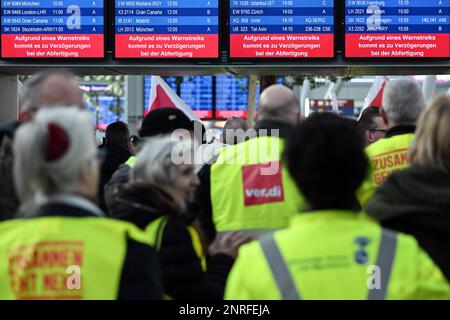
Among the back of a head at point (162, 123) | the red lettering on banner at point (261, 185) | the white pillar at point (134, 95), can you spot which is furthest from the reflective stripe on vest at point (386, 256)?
the white pillar at point (134, 95)

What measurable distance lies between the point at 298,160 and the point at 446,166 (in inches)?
45.1

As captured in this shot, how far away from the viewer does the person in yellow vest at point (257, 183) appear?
390 centimetres

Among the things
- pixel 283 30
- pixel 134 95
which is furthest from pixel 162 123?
pixel 134 95

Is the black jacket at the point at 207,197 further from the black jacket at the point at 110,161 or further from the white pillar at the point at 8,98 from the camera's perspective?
the white pillar at the point at 8,98

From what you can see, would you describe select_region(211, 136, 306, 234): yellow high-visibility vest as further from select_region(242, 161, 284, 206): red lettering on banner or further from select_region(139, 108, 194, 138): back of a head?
select_region(139, 108, 194, 138): back of a head

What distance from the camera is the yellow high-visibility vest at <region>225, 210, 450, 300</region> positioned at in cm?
229

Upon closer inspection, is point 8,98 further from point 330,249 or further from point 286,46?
point 330,249

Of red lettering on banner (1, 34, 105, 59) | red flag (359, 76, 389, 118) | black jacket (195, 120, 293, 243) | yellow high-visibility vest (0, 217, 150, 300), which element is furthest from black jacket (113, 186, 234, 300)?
red flag (359, 76, 389, 118)

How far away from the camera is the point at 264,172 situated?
3936 millimetres

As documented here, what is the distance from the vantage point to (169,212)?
3.15 meters

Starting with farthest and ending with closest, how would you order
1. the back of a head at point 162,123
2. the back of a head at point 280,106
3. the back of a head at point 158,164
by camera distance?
the back of a head at point 162,123 → the back of a head at point 280,106 → the back of a head at point 158,164

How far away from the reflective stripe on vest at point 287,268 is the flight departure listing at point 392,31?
4.47 meters

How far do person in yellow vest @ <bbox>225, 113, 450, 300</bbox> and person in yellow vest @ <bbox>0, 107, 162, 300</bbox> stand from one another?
1.25 ft
